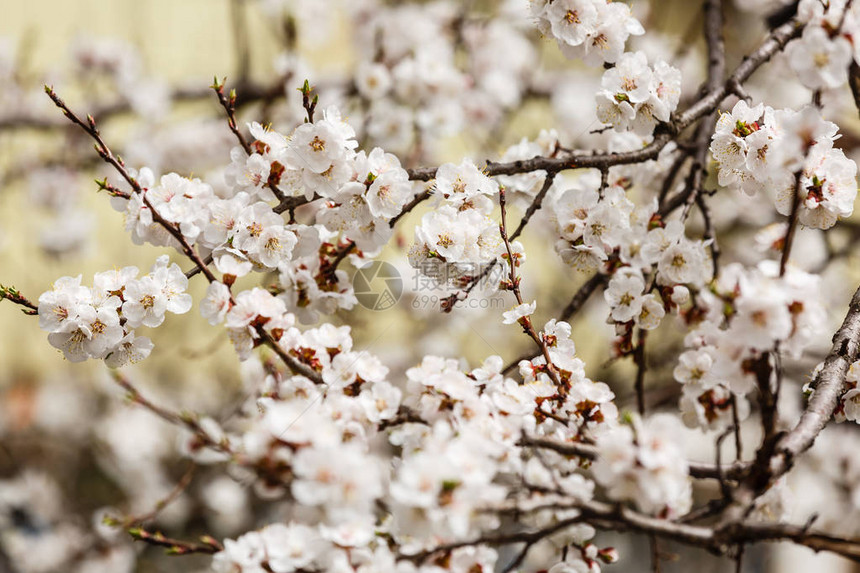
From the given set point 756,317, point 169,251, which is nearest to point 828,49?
point 756,317

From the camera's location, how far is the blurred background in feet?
10.8

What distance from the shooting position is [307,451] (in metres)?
0.91

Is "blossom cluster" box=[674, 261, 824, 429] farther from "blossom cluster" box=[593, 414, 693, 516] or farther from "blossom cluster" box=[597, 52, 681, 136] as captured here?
"blossom cluster" box=[597, 52, 681, 136]

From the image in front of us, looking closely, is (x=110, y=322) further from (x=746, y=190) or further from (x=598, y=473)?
(x=746, y=190)

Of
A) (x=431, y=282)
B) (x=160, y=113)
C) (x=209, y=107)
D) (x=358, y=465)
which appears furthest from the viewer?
(x=209, y=107)

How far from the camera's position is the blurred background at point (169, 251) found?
3305 mm

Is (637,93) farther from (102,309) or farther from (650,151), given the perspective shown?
(102,309)

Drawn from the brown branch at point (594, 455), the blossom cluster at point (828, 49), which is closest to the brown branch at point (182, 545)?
the brown branch at point (594, 455)

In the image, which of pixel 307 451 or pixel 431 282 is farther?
pixel 431 282

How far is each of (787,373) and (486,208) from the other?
209cm

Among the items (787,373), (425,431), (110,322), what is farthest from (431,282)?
(787,373)

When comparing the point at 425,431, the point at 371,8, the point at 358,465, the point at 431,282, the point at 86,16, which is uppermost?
the point at 86,16

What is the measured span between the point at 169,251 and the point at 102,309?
241 cm

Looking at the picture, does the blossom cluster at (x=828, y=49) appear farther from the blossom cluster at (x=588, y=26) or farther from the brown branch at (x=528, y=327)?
the brown branch at (x=528, y=327)
